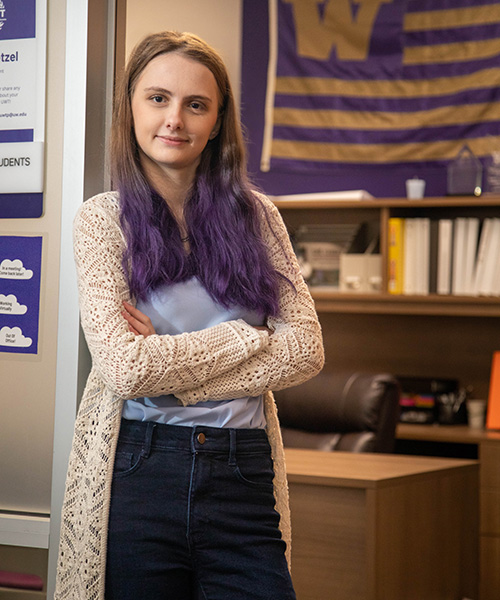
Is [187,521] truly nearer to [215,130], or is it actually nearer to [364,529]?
[215,130]

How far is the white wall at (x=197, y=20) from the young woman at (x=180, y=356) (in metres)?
1.35

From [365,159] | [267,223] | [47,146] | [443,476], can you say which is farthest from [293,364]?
[365,159]

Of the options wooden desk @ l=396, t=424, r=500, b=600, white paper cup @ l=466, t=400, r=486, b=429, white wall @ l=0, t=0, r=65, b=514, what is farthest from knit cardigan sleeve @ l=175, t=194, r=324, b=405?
white paper cup @ l=466, t=400, r=486, b=429

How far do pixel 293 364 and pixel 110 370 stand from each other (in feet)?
1.07

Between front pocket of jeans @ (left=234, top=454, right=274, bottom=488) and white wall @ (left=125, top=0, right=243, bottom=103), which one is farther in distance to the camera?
white wall @ (left=125, top=0, right=243, bottom=103)

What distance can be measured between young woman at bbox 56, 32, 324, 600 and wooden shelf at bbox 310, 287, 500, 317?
7.43 ft

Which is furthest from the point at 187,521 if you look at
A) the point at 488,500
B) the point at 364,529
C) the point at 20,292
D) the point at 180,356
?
the point at 488,500

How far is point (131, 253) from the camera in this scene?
138cm

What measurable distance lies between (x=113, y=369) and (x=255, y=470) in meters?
0.29

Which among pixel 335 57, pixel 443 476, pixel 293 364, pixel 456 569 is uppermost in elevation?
pixel 335 57

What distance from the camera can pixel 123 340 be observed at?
1.29 metres

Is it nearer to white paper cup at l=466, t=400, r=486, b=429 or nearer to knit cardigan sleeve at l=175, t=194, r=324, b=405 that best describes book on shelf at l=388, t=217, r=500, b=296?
white paper cup at l=466, t=400, r=486, b=429

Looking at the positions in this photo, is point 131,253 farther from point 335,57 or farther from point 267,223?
point 335,57

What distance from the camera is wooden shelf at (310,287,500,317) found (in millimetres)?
3627
